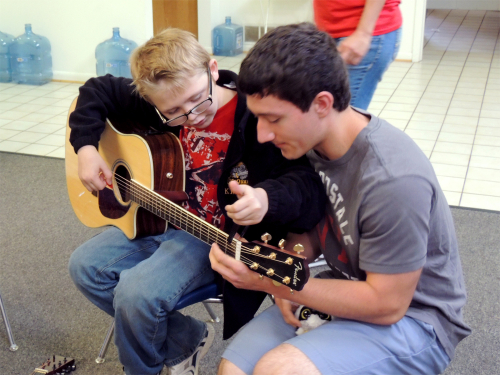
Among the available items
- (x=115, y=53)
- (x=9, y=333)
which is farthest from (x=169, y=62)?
(x=115, y=53)

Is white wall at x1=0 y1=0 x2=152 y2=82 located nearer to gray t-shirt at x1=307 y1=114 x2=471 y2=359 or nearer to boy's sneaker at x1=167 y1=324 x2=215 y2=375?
boy's sneaker at x1=167 y1=324 x2=215 y2=375

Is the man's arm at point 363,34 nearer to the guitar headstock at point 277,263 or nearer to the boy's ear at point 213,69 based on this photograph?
the boy's ear at point 213,69

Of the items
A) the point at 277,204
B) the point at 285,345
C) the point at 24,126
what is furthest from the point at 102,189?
the point at 24,126

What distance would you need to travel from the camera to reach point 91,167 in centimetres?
162

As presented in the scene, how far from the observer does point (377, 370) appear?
109 centimetres

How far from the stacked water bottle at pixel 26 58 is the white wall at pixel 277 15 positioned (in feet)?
5.90

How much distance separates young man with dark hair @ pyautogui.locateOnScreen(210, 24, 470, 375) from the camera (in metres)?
1.04

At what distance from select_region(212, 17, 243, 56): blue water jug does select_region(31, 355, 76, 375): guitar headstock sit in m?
4.76

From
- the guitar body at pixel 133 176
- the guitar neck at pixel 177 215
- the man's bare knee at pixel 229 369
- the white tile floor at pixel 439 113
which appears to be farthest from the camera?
the white tile floor at pixel 439 113

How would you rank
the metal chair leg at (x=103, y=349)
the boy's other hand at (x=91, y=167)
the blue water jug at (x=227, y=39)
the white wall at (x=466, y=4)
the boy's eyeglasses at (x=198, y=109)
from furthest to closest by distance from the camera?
1. the white wall at (x=466, y=4)
2. the blue water jug at (x=227, y=39)
3. the metal chair leg at (x=103, y=349)
4. the boy's other hand at (x=91, y=167)
5. the boy's eyeglasses at (x=198, y=109)

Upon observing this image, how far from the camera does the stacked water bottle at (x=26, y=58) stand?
489 centimetres

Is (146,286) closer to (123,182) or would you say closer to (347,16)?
(123,182)

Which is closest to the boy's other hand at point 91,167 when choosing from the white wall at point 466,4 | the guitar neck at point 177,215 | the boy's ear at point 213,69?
the guitar neck at point 177,215

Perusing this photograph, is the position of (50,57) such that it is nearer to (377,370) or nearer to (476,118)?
(476,118)
